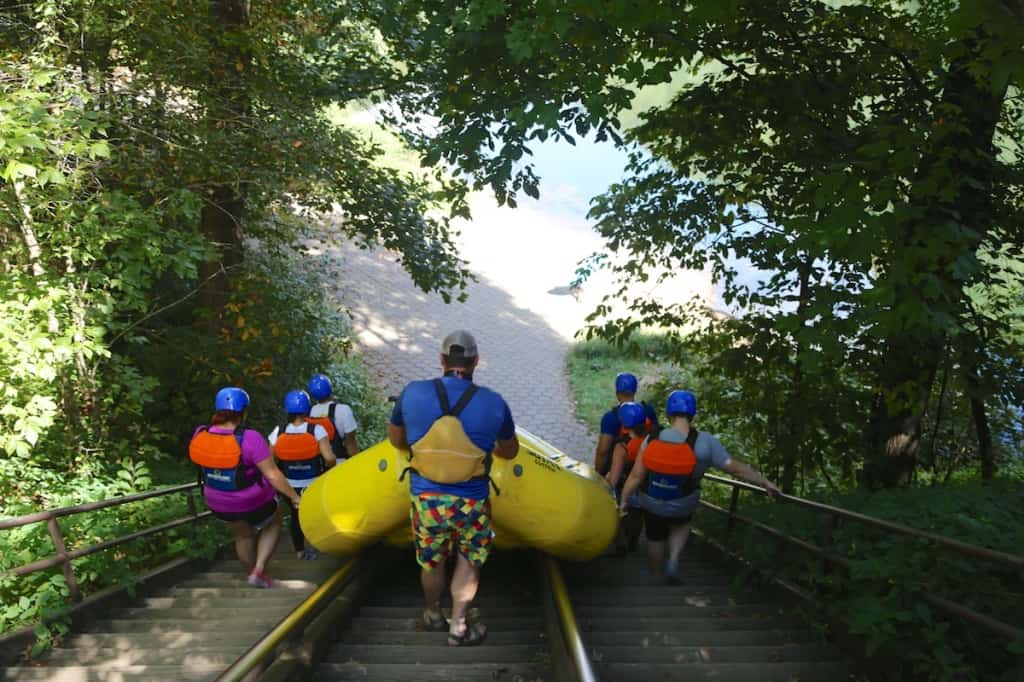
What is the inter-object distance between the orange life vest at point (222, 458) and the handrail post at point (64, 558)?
3.05 ft

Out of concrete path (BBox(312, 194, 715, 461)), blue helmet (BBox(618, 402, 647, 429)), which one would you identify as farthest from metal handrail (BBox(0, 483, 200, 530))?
concrete path (BBox(312, 194, 715, 461))

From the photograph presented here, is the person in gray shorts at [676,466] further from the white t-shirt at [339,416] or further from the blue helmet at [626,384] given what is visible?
the white t-shirt at [339,416]

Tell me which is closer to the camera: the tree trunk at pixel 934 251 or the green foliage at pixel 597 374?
the tree trunk at pixel 934 251

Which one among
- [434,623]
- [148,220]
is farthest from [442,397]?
[148,220]

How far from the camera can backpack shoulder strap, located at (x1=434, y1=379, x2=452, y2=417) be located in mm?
3930

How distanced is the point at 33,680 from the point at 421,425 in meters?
2.42

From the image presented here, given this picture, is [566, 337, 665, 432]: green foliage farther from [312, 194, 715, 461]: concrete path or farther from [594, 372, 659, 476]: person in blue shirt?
[594, 372, 659, 476]: person in blue shirt

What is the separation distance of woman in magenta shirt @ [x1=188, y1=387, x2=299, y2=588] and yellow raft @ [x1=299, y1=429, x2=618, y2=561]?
0.42 metres

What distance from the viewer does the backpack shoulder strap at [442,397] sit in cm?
393

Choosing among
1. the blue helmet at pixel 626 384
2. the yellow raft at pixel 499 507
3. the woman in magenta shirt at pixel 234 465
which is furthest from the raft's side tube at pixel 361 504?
the blue helmet at pixel 626 384

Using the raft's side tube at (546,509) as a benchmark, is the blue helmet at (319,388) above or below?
above

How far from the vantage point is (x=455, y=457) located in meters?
3.88

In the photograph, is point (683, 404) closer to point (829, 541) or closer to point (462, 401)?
point (829, 541)

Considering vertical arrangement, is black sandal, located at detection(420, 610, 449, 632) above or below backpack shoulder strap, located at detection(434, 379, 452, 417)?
below
